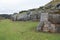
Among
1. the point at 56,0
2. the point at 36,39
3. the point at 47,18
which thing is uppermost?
the point at 56,0

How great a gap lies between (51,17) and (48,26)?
7.93 feet

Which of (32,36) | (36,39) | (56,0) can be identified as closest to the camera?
(36,39)

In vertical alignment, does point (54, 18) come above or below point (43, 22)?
above

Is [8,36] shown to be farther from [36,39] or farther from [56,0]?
[56,0]

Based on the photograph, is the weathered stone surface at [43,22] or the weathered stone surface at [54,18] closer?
the weathered stone surface at [43,22]

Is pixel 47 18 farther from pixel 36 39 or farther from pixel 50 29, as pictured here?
pixel 36 39

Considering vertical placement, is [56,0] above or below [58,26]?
above

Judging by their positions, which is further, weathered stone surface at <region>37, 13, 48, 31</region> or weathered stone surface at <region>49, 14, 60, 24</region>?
weathered stone surface at <region>49, 14, 60, 24</region>

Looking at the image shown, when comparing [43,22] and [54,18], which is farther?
[54,18]

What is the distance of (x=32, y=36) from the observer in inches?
974

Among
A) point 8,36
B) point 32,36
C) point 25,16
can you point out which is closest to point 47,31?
point 32,36

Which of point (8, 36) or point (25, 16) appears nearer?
point (8, 36)

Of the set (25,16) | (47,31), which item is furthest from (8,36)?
(25,16)

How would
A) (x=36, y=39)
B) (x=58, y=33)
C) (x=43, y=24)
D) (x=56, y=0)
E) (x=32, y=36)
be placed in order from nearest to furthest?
(x=36, y=39)
(x=32, y=36)
(x=58, y=33)
(x=43, y=24)
(x=56, y=0)
